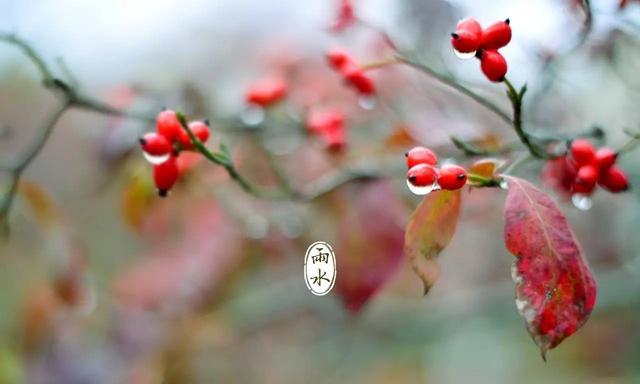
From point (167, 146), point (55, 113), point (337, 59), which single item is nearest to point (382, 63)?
point (337, 59)

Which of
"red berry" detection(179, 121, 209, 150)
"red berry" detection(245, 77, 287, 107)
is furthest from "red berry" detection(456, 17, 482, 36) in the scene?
"red berry" detection(245, 77, 287, 107)

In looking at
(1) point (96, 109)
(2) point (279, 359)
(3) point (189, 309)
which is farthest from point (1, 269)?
(1) point (96, 109)

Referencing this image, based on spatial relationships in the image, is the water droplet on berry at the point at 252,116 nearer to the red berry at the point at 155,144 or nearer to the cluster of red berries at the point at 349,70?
the cluster of red berries at the point at 349,70

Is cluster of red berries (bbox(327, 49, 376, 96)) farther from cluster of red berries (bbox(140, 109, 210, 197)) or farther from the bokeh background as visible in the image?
cluster of red berries (bbox(140, 109, 210, 197))

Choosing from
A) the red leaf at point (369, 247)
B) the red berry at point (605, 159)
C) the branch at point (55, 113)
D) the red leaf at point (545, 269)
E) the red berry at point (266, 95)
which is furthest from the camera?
the red berry at point (266, 95)

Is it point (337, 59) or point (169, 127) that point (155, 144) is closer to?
point (169, 127)

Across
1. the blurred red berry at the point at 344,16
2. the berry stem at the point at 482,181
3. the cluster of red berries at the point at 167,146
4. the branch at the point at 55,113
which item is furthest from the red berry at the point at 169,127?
the blurred red berry at the point at 344,16
